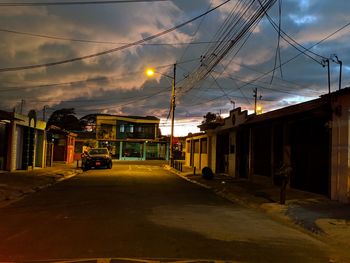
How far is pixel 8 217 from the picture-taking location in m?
13.1

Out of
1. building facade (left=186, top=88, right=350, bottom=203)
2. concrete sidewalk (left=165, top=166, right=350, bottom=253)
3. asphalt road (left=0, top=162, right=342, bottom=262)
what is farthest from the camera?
building facade (left=186, top=88, right=350, bottom=203)

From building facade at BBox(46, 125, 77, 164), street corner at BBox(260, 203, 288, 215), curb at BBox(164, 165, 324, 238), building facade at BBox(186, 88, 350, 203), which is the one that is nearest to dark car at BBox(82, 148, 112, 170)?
building facade at BBox(46, 125, 77, 164)

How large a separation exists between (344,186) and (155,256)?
35.9 feet

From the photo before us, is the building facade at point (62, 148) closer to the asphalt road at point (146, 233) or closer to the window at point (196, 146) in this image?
the window at point (196, 146)

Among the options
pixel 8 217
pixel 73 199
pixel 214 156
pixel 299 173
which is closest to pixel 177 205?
pixel 73 199

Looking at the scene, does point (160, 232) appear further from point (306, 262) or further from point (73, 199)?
point (73, 199)

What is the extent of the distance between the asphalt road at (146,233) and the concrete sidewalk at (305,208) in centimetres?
65

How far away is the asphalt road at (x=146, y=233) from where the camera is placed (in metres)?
8.62

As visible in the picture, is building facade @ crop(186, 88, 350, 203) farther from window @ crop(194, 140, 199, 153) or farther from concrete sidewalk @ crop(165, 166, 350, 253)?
window @ crop(194, 140, 199, 153)

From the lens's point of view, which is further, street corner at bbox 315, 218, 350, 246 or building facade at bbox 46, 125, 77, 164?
building facade at bbox 46, 125, 77, 164

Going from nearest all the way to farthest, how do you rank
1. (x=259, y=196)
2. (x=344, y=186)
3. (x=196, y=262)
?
(x=196, y=262), (x=344, y=186), (x=259, y=196)

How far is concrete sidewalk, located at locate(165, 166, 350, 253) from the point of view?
1188 centimetres

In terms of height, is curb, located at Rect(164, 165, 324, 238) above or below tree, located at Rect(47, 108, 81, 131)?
below

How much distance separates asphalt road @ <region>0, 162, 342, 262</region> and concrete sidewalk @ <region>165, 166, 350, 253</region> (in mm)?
650
